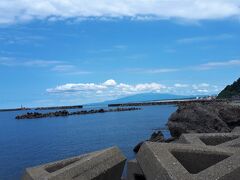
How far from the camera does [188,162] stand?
812 centimetres

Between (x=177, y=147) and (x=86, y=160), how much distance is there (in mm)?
1739

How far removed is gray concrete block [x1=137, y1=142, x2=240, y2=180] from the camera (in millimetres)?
6844

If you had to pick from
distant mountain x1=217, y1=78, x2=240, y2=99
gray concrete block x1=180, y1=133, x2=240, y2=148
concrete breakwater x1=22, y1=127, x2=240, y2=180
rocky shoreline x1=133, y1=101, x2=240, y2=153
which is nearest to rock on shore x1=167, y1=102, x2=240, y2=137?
rocky shoreline x1=133, y1=101, x2=240, y2=153

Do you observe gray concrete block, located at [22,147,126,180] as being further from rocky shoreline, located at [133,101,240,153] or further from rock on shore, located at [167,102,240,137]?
rock on shore, located at [167,102,240,137]

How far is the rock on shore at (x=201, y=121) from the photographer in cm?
2262

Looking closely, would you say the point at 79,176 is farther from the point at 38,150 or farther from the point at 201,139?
the point at 38,150

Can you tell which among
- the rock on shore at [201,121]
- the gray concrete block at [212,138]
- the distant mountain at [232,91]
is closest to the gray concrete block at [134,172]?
the gray concrete block at [212,138]

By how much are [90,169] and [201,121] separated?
50.1 feet

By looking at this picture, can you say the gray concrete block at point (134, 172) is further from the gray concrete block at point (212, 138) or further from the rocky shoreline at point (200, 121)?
the rocky shoreline at point (200, 121)

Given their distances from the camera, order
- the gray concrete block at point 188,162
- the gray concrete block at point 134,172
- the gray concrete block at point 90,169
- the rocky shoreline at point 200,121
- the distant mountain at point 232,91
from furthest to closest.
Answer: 1. the distant mountain at point 232,91
2. the rocky shoreline at point 200,121
3. the gray concrete block at point 134,172
4. the gray concrete block at point 90,169
5. the gray concrete block at point 188,162

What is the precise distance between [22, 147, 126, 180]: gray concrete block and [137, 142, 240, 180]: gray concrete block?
0.75 m

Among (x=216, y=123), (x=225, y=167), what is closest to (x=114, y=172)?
(x=225, y=167)

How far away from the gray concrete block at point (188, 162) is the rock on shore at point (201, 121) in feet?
47.0

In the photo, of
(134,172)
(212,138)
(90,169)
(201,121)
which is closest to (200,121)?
(201,121)
